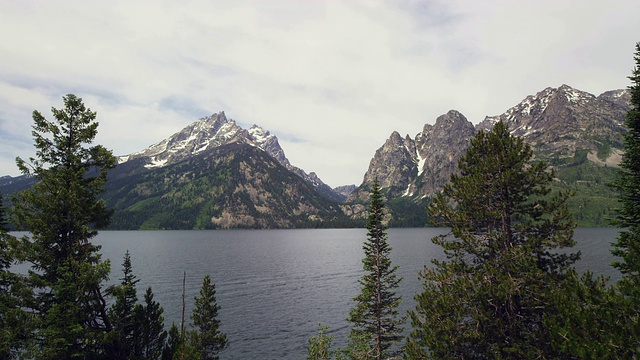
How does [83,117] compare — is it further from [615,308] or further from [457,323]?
[615,308]

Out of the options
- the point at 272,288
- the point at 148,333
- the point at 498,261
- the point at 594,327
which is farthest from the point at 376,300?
the point at 272,288

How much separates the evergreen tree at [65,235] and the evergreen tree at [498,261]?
23909 millimetres

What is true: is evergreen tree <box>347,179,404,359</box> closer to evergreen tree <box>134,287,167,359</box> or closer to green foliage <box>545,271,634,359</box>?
green foliage <box>545,271,634,359</box>

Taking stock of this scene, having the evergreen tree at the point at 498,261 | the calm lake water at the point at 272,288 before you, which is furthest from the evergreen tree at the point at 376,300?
the calm lake water at the point at 272,288

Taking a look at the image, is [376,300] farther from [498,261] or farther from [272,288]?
[272,288]

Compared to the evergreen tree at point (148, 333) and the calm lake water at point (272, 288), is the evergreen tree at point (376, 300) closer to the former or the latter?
the evergreen tree at point (148, 333)

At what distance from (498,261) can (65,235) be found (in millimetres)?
30936

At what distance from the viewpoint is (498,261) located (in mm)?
23953

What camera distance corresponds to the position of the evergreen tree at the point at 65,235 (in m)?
21.1

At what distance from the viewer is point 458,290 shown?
80.2 ft

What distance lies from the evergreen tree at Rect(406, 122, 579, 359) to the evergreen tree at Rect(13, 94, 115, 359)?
23909mm

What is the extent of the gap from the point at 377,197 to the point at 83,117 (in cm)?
3033

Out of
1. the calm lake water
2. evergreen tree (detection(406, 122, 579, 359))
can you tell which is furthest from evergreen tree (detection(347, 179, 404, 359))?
the calm lake water

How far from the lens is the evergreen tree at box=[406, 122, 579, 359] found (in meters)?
22.2
